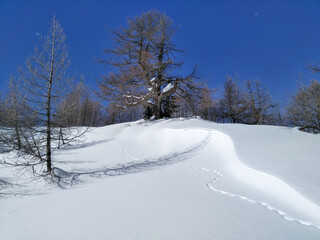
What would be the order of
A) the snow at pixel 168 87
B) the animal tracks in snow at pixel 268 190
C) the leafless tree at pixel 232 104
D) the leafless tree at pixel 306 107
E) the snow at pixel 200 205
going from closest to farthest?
the snow at pixel 200 205 < the animal tracks in snow at pixel 268 190 < the leafless tree at pixel 306 107 < the snow at pixel 168 87 < the leafless tree at pixel 232 104

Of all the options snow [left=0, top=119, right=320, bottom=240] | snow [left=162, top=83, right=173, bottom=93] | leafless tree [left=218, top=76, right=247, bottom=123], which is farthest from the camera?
leafless tree [left=218, top=76, right=247, bottom=123]

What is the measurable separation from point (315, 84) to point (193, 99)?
12.6 metres

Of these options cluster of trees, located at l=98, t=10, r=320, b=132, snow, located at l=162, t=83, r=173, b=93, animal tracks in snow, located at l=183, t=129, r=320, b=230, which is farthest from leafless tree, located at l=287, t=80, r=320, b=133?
animal tracks in snow, located at l=183, t=129, r=320, b=230

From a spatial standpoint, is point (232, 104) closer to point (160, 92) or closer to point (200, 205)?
point (160, 92)

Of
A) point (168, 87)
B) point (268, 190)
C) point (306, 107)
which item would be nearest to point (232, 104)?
point (306, 107)

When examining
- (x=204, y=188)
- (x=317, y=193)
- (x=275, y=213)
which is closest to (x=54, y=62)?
(x=204, y=188)

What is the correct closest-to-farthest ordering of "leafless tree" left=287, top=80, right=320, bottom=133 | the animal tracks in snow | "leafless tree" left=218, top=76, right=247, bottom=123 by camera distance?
the animal tracks in snow → "leafless tree" left=287, top=80, right=320, bottom=133 → "leafless tree" left=218, top=76, right=247, bottom=123

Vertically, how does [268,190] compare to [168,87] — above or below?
below

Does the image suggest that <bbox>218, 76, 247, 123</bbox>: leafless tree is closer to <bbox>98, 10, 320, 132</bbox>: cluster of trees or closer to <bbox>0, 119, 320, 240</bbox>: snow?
<bbox>98, 10, 320, 132</bbox>: cluster of trees

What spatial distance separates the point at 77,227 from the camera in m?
1.38

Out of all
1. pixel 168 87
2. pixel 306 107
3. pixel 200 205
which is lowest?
pixel 200 205

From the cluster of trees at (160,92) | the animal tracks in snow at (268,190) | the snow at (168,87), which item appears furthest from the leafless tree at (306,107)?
the animal tracks in snow at (268,190)

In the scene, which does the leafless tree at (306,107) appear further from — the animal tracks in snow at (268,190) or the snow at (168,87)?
the animal tracks in snow at (268,190)

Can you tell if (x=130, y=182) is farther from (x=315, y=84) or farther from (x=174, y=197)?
(x=315, y=84)
